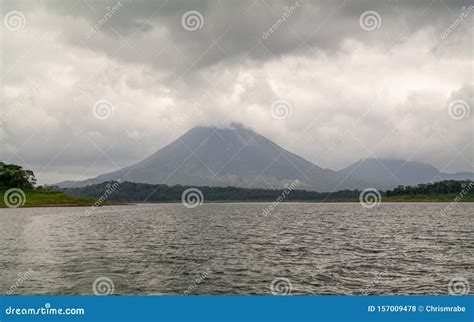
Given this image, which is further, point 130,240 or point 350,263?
point 130,240

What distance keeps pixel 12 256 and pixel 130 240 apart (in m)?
20.7

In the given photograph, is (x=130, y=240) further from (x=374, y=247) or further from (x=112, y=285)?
(x=374, y=247)

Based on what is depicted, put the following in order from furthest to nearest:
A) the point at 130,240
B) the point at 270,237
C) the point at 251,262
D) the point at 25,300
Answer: the point at 270,237
the point at 130,240
the point at 251,262
the point at 25,300

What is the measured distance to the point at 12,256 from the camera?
51.0 metres

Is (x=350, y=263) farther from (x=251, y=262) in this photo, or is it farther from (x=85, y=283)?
(x=85, y=283)

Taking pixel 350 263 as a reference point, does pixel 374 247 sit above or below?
above

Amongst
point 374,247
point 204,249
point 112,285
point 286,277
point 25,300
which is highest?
point 374,247

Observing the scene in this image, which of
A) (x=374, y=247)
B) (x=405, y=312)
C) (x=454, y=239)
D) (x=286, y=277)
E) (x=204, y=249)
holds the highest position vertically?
(x=454, y=239)

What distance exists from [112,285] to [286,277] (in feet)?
52.4

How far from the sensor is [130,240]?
69188 millimetres

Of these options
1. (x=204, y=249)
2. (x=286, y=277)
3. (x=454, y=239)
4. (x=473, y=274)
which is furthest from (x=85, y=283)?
(x=454, y=239)

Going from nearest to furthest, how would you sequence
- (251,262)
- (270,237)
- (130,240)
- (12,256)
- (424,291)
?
(424,291), (251,262), (12,256), (130,240), (270,237)

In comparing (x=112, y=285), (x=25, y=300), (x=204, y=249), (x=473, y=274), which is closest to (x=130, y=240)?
(x=204, y=249)

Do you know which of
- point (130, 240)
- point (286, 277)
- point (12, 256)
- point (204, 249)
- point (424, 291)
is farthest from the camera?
point (130, 240)
